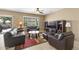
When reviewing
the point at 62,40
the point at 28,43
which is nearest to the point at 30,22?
the point at 28,43

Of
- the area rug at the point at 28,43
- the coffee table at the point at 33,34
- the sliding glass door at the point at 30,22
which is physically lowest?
the area rug at the point at 28,43

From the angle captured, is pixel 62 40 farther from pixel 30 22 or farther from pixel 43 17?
pixel 30 22

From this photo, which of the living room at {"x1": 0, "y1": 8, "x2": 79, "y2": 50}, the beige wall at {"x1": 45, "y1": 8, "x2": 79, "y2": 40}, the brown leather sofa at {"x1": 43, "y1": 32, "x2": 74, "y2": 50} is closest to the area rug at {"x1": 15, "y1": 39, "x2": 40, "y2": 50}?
the living room at {"x1": 0, "y1": 8, "x2": 79, "y2": 50}

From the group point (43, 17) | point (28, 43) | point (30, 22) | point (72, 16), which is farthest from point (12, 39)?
point (72, 16)

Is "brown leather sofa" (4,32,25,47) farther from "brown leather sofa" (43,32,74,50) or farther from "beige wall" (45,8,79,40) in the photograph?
"beige wall" (45,8,79,40)

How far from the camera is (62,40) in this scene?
1.74 metres

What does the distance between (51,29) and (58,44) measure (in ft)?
0.97

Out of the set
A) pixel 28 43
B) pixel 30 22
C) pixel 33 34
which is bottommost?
pixel 28 43

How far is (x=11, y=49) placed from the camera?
1729mm

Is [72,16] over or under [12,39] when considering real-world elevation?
over

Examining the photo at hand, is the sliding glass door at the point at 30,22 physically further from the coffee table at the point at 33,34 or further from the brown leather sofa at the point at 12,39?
the brown leather sofa at the point at 12,39

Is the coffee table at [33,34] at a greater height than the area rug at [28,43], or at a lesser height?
greater

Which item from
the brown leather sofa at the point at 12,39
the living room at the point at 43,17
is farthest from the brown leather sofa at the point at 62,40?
the brown leather sofa at the point at 12,39

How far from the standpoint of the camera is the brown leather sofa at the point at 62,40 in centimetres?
171
